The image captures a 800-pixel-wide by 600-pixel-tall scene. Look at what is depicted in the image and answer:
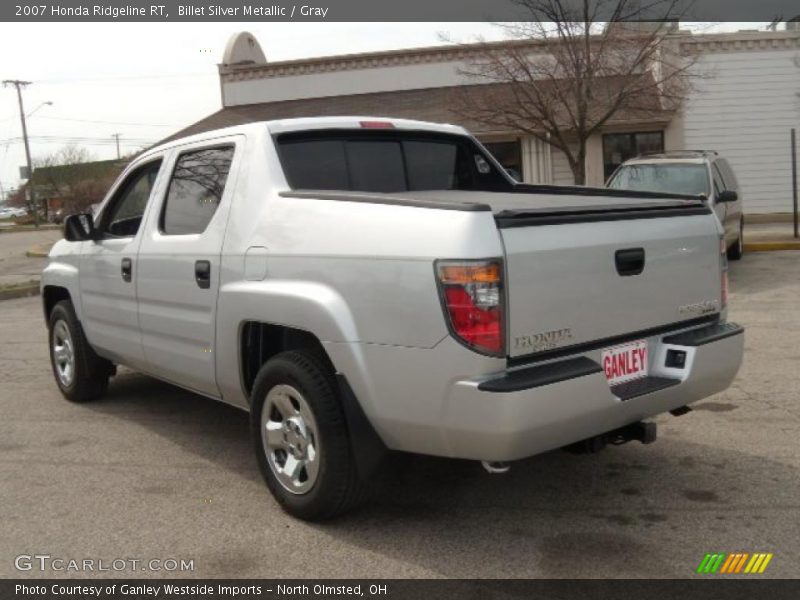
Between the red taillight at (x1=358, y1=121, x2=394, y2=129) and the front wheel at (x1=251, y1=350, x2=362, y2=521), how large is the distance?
5.09 ft

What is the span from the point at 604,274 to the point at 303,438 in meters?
1.56

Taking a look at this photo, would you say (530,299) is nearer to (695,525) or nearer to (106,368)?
(695,525)

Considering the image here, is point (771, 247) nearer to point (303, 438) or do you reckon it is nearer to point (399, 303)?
point (303, 438)

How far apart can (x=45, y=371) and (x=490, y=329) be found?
5.79m

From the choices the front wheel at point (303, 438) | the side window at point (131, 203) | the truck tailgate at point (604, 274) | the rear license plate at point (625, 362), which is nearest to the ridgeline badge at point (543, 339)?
the truck tailgate at point (604, 274)

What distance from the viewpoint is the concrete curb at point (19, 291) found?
14.1 m

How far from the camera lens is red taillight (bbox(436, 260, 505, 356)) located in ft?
10.3

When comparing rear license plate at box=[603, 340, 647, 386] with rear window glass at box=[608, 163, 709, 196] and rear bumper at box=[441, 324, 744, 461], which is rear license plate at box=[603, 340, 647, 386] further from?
rear window glass at box=[608, 163, 709, 196]

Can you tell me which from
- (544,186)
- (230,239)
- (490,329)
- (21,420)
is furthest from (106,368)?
(490,329)

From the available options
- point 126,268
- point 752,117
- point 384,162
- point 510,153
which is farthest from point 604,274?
point 752,117

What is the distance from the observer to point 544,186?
533 centimetres

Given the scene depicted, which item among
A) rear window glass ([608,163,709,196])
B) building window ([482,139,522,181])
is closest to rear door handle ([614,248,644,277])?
rear window glass ([608,163,709,196])

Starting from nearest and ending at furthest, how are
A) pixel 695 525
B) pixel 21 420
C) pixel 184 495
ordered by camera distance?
pixel 695 525 < pixel 184 495 < pixel 21 420

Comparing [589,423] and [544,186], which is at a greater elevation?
[544,186]
